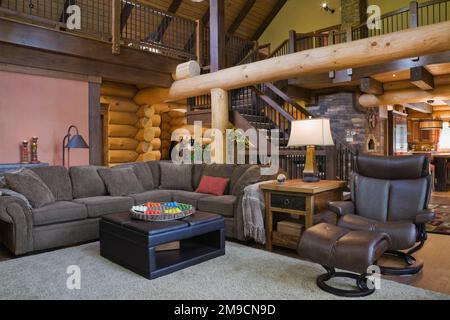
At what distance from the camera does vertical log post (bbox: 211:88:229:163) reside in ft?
21.2

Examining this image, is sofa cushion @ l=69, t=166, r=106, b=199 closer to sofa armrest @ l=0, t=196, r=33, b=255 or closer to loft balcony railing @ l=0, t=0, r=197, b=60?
sofa armrest @ l=0, t=196, r=33, b=255

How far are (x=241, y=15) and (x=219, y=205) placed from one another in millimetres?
8280

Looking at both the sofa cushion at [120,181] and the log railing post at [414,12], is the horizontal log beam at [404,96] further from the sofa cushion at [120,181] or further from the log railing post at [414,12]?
the sofa cushion at [120,181]

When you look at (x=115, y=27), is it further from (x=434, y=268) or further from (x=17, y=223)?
(x=434, y=268)

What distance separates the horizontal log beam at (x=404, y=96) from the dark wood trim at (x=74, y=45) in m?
4.94

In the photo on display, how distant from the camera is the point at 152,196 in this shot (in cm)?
489

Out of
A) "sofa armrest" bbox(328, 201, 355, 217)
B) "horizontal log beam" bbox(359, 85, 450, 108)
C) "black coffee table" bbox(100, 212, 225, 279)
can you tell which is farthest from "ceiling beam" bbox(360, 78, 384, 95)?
"black coffee table" bbox(100, 212, 225, 279)

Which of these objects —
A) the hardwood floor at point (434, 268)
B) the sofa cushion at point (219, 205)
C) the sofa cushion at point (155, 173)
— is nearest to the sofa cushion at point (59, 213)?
Result: the sofa cushion at point (219, 205)

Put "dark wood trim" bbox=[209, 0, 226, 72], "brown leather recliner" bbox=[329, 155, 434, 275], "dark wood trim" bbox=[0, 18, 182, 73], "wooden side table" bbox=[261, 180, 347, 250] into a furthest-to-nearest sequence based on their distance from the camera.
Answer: "dark wood trim" bbox=[209, 0, 226, 72]
"dark wood trim" bbox=[0, 18, 182, 73]
"wooden side table" bbox=[261, 180, 347, 250]
"brown leather recliner" bbox=[329, 155, 434, 275]

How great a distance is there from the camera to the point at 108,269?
317cm

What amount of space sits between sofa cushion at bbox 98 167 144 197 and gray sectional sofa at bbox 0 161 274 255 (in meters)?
0.02

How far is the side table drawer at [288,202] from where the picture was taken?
3.60 meters

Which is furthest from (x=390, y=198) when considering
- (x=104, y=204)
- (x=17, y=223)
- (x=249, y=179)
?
(x=17, y=223)

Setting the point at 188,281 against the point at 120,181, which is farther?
the point at 120,181
